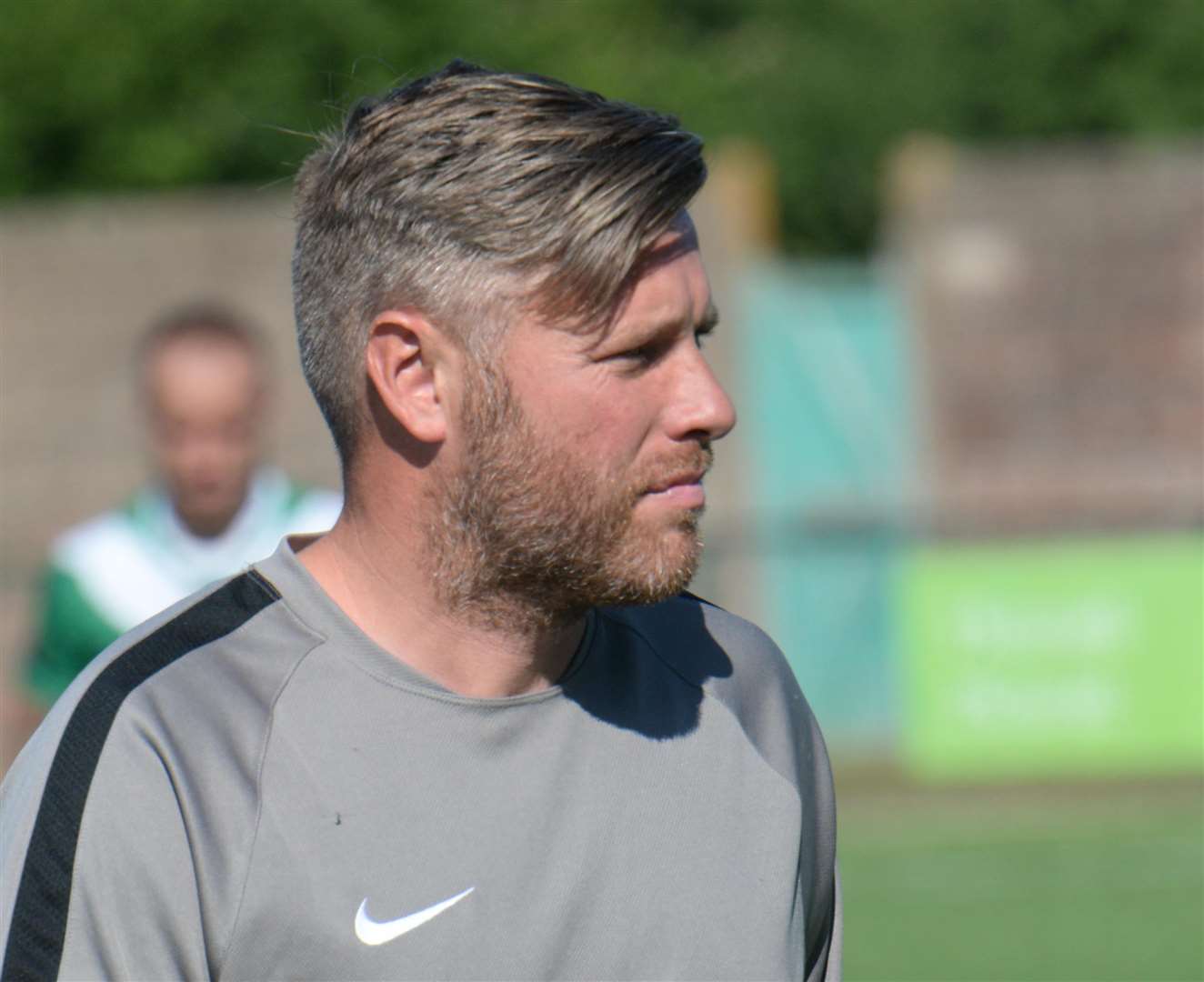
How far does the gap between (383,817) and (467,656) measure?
235 mm

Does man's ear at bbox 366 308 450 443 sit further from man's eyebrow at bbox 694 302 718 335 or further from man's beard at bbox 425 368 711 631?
man's eyebrow at bbox 694 302 718 335

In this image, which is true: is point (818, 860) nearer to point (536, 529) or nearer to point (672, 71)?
point (536, 529)

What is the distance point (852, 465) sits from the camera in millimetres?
14906

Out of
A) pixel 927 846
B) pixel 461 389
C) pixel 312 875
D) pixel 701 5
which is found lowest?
pixel 927 846

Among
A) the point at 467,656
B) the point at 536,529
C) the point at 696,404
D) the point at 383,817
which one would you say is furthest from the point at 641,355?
the point at 383,817

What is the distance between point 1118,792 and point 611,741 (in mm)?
10296

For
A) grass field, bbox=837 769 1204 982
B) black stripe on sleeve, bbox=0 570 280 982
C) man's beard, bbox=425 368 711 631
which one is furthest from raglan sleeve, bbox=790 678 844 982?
grass field, bbox=837 769 1204 982

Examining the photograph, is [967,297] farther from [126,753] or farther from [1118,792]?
[126,753]

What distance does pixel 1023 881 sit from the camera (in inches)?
400

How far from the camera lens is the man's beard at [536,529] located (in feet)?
7.38

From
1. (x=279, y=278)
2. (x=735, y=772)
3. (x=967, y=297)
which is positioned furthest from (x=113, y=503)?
(x=735, y=772)

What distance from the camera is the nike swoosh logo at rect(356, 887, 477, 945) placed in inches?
81.4

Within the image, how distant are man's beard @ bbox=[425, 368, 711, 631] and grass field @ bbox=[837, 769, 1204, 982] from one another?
20.6ft

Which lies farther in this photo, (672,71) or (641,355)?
(672,71)
